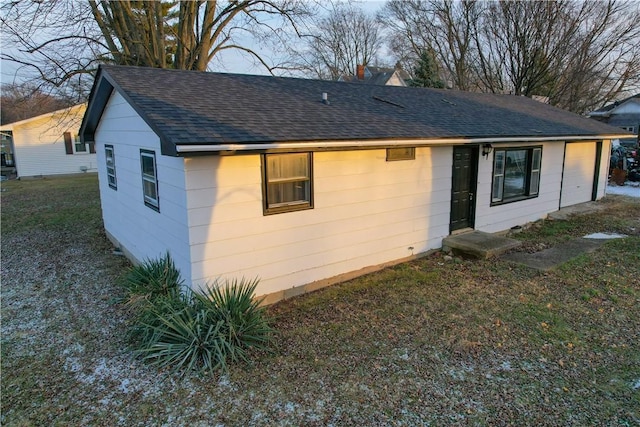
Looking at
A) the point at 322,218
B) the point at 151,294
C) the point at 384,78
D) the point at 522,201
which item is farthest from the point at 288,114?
the point at 384,78

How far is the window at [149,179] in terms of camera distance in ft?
21.2

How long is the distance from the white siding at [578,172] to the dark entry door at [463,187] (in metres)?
4.49

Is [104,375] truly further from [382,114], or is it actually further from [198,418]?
[382,114]

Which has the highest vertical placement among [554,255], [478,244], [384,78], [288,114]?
[384,78]

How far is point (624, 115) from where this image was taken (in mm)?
33219

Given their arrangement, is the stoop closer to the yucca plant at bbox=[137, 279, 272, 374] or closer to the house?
the house

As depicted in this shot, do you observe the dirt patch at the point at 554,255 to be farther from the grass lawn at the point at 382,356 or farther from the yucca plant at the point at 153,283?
the yucca plant at the point at 153,283

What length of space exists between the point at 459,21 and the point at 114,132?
92.0ft

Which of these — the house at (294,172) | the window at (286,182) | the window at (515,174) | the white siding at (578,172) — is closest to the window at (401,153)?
the house at (294,172)

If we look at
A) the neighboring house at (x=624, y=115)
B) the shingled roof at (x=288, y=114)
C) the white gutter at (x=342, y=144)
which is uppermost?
the neighboring house at (x=624, y=115)

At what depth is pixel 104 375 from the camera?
4.49 meters

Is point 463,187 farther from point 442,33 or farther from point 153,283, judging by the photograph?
point 442,33

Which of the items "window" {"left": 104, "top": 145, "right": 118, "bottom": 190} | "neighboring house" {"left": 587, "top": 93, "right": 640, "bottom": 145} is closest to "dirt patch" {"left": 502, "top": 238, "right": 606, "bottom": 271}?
"window" {"left": 104, "top": 145, "right": 118, "bottom": 190}

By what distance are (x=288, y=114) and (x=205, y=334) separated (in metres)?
3.86
